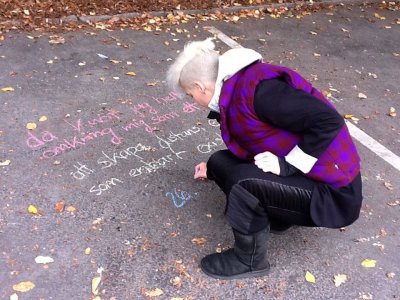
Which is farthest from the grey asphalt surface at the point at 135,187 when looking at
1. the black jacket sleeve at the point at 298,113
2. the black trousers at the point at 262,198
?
the black jacket sleeve at the point at 298,113

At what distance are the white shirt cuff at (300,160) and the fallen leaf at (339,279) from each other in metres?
0.75

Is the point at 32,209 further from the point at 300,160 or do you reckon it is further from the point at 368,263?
the point at 368,263

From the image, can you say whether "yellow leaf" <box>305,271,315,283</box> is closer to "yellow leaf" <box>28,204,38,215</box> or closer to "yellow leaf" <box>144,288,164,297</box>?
"yellow leaf" <box>144,288,164,297</box>

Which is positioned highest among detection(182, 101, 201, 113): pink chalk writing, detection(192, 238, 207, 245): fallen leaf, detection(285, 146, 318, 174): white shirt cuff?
detection(285, 146, 318, 174): white shirt cuff

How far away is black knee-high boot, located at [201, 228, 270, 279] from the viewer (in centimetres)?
258

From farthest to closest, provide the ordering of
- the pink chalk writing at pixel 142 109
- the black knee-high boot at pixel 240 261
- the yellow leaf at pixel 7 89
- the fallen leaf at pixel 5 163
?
the yellow leaf at pixel 7 89, the pink chalk writing at pixel 142 109, the fallen leaf at pixel 5 163, the black knee-high boot at pixel 240 261

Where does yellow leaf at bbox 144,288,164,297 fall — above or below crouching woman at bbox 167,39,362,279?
below

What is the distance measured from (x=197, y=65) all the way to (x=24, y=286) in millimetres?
1464

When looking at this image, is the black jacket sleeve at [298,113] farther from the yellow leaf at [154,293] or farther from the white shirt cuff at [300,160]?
the yellow leaf at [154,293]

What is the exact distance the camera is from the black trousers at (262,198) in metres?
2.40

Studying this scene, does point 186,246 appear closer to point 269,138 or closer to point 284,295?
point 284,295

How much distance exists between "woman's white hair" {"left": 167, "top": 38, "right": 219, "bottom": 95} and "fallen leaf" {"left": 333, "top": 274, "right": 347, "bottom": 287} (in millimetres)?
1347

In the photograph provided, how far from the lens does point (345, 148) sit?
2385 millimetres

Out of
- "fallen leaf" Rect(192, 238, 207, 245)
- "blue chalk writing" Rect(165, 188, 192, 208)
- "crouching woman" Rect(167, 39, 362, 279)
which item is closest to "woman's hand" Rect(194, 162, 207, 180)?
"blue chalk writing" Rect(165, 188, 192, 208)
